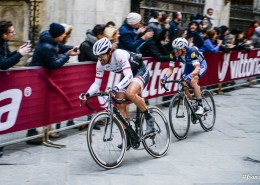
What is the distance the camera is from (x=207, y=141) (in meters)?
8.41

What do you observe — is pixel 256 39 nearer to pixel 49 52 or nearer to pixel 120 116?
pixel 49 52

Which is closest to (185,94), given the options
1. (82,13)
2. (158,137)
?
(158,137)

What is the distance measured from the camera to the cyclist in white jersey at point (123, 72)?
625cm

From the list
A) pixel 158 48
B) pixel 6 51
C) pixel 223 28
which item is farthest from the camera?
pixel 223 28

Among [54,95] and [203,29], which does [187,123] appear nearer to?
[54,95]

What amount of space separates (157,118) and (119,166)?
3.48 ft

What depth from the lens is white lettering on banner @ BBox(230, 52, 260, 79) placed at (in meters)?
14.1

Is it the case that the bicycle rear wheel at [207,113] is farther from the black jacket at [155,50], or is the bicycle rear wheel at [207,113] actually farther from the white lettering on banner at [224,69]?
the white lettering on banner at [224,69]

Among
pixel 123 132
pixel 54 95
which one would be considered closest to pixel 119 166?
pixel 123 132

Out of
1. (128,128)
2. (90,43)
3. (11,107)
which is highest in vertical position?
(90,43)

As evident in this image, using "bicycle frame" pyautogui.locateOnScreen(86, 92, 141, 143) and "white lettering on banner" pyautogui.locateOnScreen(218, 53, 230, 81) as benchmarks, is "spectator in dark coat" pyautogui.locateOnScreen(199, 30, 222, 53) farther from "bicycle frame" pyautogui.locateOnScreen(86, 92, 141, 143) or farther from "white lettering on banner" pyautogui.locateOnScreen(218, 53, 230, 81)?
"bicycle frame" pyautogui.locateOnScreen(86, 92, 141, 143)

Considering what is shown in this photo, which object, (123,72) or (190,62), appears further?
(190,62)

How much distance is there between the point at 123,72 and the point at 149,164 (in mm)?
1441

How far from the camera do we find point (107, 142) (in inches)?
256
